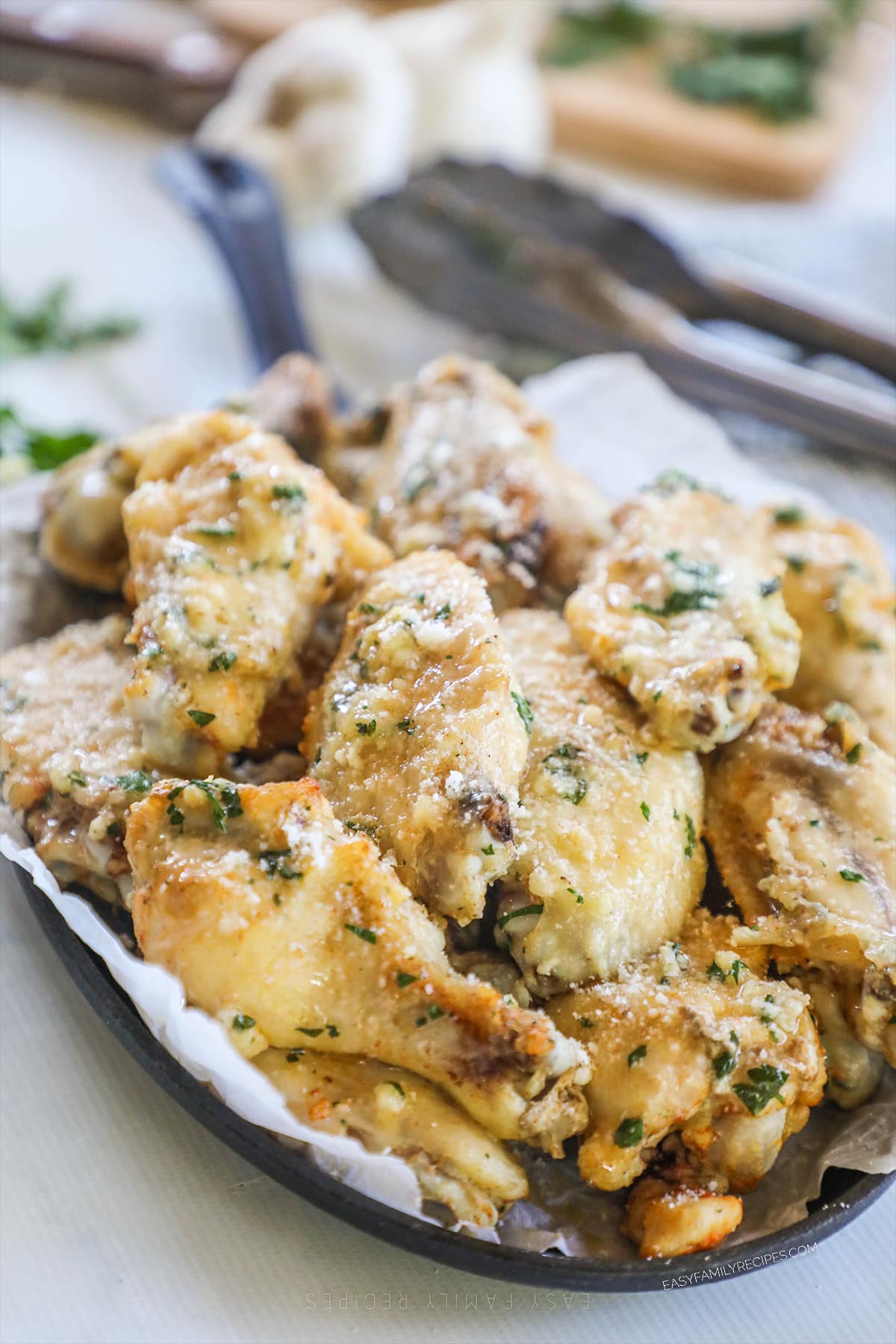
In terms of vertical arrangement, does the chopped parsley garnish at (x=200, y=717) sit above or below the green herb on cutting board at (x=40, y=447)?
above

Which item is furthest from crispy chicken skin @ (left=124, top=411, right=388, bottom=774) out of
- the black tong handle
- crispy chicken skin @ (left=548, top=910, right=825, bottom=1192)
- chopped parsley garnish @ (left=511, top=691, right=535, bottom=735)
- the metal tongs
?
the metal tongs

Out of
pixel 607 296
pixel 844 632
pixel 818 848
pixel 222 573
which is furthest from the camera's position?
pixel 607 296

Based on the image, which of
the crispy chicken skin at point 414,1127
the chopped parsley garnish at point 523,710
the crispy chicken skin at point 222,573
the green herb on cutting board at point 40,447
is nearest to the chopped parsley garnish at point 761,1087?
the crispy chicken skin at point 414,1127

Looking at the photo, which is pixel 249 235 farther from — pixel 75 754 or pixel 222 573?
pixel 75 754

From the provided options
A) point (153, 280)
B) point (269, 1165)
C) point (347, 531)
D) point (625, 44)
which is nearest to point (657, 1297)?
point (269, 1165)

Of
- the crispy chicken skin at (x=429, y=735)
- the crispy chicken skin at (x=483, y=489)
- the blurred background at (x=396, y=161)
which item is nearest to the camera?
the crispy chicken skin at (x=429, y=735)

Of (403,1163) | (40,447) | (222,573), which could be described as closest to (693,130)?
(40,447)

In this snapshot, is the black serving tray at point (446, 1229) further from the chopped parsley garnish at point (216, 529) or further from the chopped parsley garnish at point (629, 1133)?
the chopped parsley garnish at point (216, 529)
